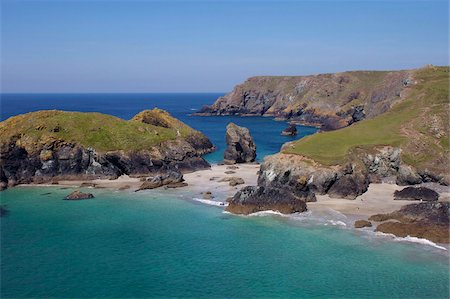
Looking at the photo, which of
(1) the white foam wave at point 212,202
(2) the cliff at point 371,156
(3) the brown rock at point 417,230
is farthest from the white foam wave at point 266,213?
(3) the brown rock at point 417,230

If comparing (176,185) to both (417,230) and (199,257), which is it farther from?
(417,230)

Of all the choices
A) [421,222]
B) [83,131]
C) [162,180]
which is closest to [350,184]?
[421,222]

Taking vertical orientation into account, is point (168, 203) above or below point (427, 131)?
below

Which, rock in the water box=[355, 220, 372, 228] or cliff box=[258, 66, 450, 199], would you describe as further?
cliff box=[258, 66, 450, 199]

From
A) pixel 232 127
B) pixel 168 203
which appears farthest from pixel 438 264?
pixel 232 127

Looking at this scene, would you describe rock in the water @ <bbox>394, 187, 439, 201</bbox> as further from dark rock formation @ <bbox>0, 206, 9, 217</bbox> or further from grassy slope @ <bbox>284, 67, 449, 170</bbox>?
dark rock formation @ <bbox>0, 206, 9, 217</bbox>

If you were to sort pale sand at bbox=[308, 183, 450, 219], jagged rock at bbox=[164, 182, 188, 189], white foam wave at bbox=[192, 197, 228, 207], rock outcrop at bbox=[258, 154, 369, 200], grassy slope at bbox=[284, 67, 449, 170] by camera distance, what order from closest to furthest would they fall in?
pale sand at bbox=[308, 183, 450, 219] → white foam wave at bbox=[192, 197, 228, 207] → rock outcrop at bbox=[258, 154, 369, 200] → grassy slope at bbox=[284, 67, 449, 170] → jagged rock at bbox=[164, 182, 188, 189]

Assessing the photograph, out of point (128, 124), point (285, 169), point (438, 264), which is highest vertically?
point (128, 124)

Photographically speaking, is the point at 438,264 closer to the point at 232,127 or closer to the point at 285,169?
the point at 285,169

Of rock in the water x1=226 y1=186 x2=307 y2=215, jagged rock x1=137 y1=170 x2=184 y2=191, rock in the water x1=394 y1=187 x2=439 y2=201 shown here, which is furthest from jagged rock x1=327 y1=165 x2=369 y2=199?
jagged rock x1=137 y1=170 x2=184 y2=191
